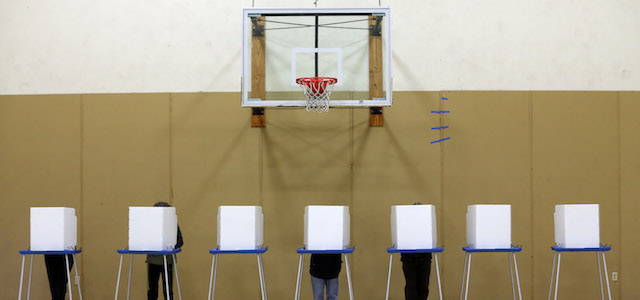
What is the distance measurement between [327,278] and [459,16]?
2.91 metres

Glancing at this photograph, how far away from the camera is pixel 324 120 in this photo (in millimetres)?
5426

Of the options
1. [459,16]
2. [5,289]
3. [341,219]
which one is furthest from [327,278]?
[5,289]

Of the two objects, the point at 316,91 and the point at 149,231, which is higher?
the point at 316,91

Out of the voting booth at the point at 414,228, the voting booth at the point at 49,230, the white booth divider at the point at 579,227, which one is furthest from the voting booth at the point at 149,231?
the white booth divider at the point at 579,227

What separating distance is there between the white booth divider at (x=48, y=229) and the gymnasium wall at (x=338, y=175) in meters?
0.84

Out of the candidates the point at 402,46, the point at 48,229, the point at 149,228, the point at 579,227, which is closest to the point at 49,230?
the point at 48,229

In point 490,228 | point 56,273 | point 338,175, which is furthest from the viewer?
point 338,175

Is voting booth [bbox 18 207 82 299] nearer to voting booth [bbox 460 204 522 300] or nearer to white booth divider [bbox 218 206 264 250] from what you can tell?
white booth divider [bbox 218 206 264 250]

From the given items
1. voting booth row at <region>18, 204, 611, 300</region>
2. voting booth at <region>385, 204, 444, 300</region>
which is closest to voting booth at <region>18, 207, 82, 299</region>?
voting booth row at <region>18, 204, 611, 300</region>

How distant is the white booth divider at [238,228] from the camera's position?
14.3ft

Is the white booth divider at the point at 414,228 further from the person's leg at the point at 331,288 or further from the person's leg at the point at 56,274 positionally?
the person's leg at the point at 56,274

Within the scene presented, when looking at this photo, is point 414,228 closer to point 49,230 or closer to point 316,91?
point 316,91

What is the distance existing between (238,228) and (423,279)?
1503mm

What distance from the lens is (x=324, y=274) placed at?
425 centimetres
